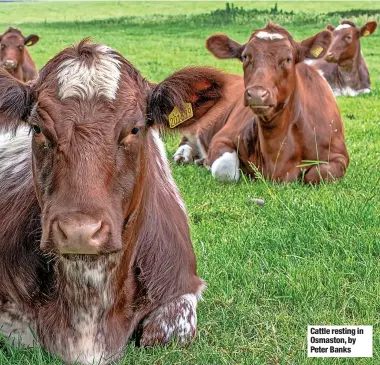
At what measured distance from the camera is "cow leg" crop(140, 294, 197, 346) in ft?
13.3

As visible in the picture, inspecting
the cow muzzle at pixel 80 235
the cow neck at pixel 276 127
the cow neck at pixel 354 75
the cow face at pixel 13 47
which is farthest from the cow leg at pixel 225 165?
the cow face at pixel 13 47

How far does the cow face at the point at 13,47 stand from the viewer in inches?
637

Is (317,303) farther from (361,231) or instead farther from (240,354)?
(361,231)

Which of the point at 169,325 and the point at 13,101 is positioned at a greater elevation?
the point at 13,101

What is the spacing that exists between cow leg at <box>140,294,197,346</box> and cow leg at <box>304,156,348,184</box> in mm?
3882

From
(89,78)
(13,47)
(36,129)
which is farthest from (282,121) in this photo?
(13,47)

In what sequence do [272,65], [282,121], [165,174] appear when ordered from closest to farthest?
[165,174]
[272,65]
[282,121]

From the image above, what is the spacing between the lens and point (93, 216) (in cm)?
325

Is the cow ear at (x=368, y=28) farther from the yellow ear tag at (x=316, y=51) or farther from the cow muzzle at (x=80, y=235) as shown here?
the cow muzzle at (x=80, y=235)

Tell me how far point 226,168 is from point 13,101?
4.69 meters

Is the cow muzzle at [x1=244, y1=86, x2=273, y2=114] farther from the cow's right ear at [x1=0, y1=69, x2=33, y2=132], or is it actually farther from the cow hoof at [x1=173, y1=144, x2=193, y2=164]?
the cow's right ear at [x1=0, y1=69, x2=33, y2=132]

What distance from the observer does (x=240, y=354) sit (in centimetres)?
400

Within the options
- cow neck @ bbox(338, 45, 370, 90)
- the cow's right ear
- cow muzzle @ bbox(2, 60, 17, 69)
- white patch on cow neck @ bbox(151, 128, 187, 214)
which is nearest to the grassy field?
white patch on cow neck @ bbox(151, 128, 187, 214)

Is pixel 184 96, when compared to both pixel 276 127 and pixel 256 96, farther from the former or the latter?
pixel 276 127
